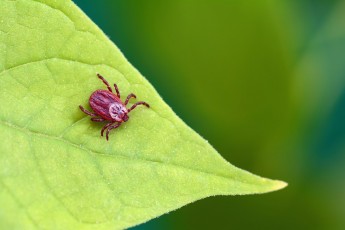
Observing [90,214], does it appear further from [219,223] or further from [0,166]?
[219,223]

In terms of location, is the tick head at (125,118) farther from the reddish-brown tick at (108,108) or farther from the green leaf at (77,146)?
the green leaf at (77,146)

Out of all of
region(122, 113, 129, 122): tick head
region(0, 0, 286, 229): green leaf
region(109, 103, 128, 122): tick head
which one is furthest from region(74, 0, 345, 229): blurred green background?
region(0, 0, 286, 229): green leaf

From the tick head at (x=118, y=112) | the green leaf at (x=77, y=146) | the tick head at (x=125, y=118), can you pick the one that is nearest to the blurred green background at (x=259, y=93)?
the tick head at (x=118, y=112)

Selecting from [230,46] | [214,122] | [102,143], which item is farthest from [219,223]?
[102,143]

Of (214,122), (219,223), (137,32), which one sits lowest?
(219,223)

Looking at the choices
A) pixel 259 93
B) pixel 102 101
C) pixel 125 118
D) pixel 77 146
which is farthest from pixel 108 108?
pixel 259 93

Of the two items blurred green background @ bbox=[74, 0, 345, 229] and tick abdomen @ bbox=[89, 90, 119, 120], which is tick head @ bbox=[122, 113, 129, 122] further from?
blurred green background @ bbox=[74, 0, 345, 229]
